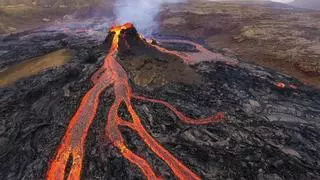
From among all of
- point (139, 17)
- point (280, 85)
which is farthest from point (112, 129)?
point (139, 17)

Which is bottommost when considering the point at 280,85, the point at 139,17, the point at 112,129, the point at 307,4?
the point at 307,4

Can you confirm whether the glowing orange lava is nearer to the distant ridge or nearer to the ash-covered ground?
the ash-covered ground

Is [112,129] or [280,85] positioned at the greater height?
[280,85]

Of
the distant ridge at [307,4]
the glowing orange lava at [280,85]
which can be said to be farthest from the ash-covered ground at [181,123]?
the distant ridge at [307,4]

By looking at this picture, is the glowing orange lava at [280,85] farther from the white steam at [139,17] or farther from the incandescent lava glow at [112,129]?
the white steam at [139,17]

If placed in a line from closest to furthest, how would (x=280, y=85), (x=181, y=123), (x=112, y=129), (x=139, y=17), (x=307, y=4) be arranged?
(x=112, y=129), (x=181, y=123), (x=280, y=85), (x=139, y=17), (x=307, y=4)

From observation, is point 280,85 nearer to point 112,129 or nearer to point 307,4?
point 112,129

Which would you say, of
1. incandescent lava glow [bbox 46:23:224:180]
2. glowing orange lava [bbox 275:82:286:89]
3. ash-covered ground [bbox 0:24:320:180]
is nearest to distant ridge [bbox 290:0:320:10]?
ash-covered ground [bbox 0:24:320:180]
